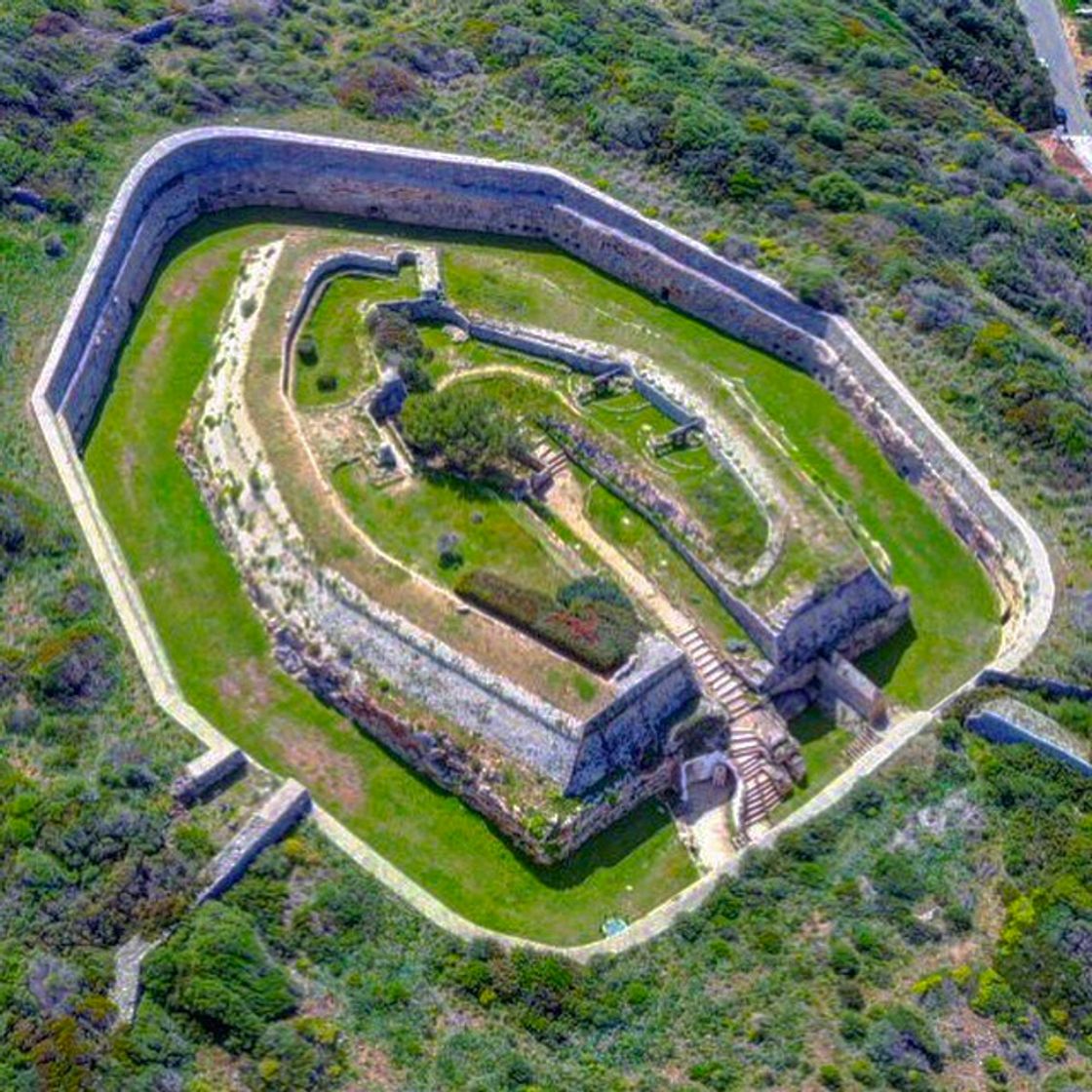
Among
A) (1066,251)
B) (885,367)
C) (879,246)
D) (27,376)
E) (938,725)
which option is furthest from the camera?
(1066,251)

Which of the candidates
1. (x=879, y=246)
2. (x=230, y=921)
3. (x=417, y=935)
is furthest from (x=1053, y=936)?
(x=879, y=246)

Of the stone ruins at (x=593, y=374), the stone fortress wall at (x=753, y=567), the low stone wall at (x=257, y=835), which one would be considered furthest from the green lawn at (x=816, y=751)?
the low stone wall at (x=257, y=835)

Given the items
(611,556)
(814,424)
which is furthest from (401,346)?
(814,424)

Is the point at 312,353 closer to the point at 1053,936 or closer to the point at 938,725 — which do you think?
the point at 938,725

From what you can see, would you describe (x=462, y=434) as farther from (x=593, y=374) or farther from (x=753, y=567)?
(x=753, y=567)

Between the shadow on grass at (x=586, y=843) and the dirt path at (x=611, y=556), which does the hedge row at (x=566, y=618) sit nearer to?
the dirt path at (x=611, y=556)

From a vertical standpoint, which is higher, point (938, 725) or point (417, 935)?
point (938, 725)
